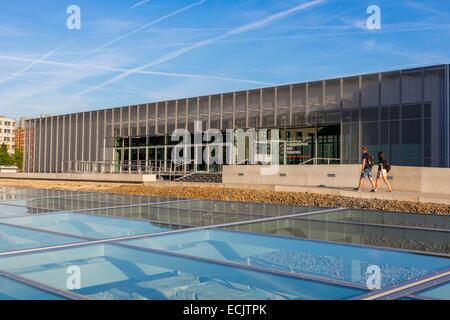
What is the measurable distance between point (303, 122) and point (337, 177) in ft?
50.0

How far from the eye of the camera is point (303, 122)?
132 ft

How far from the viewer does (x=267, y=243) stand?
7.34 meters

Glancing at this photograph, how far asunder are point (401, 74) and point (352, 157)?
264 inches

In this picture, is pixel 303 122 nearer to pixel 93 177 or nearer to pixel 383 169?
pixel 93 177

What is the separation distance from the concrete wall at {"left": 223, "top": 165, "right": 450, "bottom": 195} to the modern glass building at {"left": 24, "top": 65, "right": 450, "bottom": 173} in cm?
1053

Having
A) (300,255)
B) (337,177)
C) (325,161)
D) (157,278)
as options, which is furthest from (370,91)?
(157,278)

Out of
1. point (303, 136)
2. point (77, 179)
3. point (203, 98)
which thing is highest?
point (203, 98)

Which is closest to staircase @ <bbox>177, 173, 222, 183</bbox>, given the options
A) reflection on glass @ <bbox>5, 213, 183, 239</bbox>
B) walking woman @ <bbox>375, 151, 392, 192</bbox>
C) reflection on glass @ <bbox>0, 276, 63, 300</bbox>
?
walking woman @ <bbox>375, 151, 392, 192</bbox>

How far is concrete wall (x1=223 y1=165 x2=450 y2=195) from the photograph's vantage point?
21.7 meters

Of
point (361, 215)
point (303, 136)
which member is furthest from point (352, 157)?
point (361, 215)

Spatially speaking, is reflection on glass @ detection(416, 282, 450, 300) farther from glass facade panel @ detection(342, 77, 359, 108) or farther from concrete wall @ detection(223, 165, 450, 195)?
glass facade panel @ detection(342, 77, 359, 108)

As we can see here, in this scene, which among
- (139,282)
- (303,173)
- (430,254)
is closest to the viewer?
(139,282)
